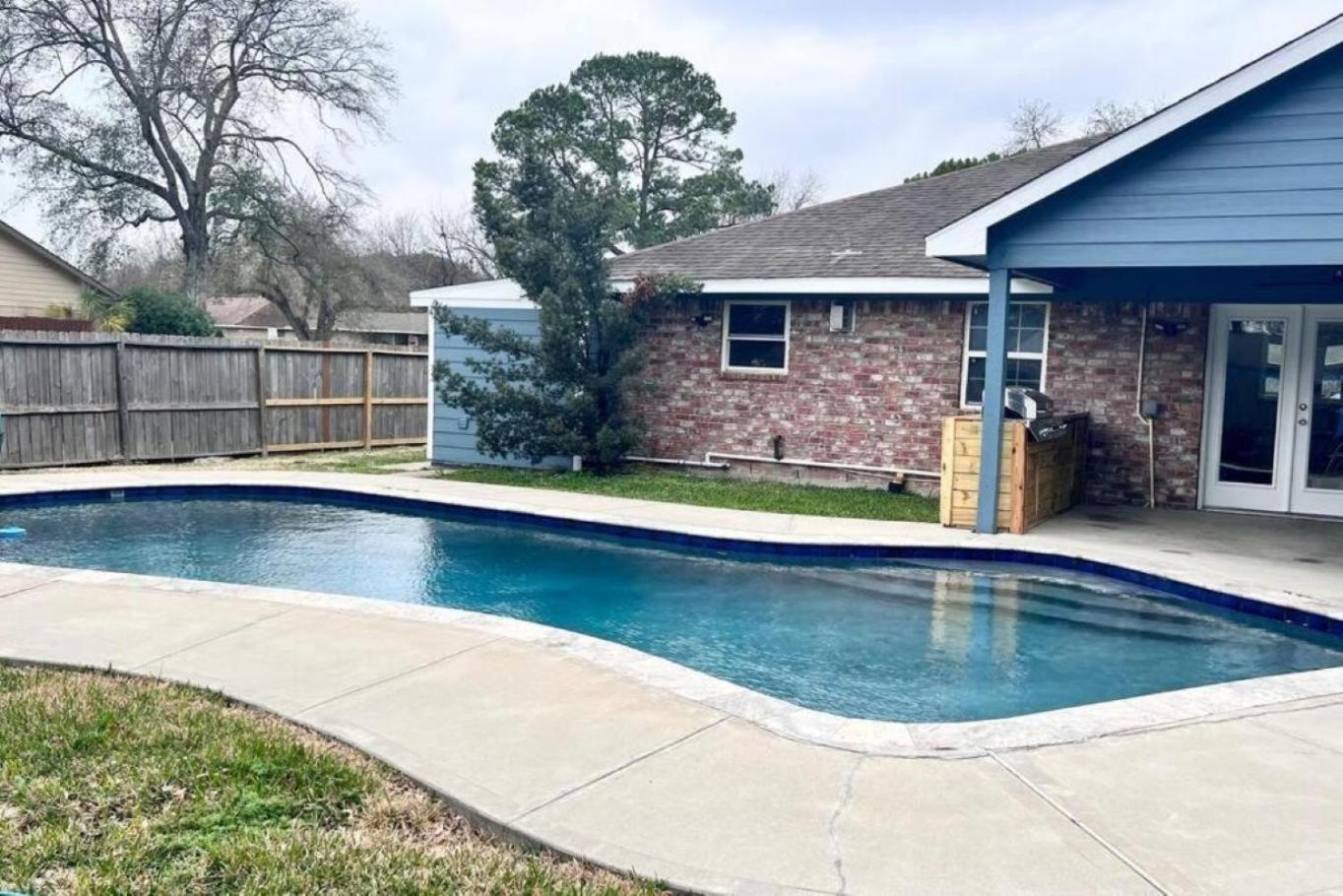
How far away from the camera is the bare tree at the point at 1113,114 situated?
96.5 feet

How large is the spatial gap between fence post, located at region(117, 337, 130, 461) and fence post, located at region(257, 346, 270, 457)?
2.01 meters

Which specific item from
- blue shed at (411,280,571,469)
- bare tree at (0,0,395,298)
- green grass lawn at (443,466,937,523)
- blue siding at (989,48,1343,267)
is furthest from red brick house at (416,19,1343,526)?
bare tree at (0,0,395,298)

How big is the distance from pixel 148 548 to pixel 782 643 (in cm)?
607

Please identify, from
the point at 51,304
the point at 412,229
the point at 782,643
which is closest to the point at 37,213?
the point at 51,304

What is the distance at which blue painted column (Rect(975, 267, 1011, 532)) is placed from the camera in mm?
9062

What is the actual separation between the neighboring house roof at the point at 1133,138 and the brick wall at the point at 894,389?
2.57 meters

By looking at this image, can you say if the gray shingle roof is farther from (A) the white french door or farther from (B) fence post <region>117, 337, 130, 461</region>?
(B) fence post <region>117, 337, 130, 461</region>

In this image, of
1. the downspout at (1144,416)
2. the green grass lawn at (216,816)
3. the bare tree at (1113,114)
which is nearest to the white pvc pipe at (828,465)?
the downspout at (1144,416)

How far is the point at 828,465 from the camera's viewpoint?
1260 centimetres

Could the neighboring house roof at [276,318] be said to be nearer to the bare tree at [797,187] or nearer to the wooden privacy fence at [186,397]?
the bare tree at [797,187]

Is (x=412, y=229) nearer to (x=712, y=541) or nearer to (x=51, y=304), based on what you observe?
(x=51, y=304)

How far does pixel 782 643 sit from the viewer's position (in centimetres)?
656

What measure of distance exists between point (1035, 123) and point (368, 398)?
2334 centimetres

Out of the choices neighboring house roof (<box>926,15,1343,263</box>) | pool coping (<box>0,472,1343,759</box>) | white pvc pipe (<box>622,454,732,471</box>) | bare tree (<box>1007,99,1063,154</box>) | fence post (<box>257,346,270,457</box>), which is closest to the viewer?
pool coping (<box>0,472,1343,759</box>)
